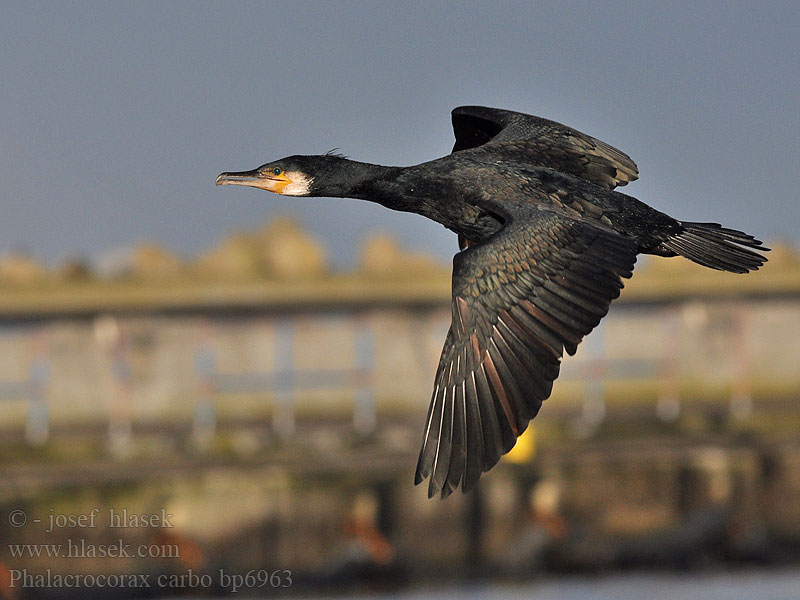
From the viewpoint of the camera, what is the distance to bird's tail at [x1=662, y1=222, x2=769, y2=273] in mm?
8406

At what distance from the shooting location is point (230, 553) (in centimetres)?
1870

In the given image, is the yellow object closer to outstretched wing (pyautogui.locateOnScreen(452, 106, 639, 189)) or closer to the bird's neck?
outstretched wing (pyautogui.locateOnScreen(452, 106, 639, 189))

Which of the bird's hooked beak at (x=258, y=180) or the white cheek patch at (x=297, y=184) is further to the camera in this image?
the white cheek patch at (x=297, y=184)

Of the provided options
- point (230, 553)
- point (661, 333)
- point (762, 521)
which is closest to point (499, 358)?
point (230, 553)

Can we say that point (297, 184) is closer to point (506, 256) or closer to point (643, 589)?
point (506, 256)

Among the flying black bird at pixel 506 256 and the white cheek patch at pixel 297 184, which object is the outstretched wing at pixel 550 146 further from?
the white cheek patch at pixel 297 184

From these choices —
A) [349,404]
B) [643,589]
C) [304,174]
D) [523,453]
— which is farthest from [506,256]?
[349,404]

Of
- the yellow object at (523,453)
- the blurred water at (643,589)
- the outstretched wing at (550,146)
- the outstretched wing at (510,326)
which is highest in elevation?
the outstretched wing at (550,146)

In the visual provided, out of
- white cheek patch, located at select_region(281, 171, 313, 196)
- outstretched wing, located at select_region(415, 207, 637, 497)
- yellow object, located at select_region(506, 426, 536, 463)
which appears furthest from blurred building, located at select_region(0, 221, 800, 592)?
outstretched wing, located at select_region(415, 207, 637, 497)

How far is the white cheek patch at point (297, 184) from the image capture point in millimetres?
8992

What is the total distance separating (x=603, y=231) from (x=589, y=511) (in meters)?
12.6

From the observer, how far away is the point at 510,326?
751 centimetres

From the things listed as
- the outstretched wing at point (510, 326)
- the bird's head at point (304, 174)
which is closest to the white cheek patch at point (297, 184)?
the bird's head at point (304, 174)

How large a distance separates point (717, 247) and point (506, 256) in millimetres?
1579
